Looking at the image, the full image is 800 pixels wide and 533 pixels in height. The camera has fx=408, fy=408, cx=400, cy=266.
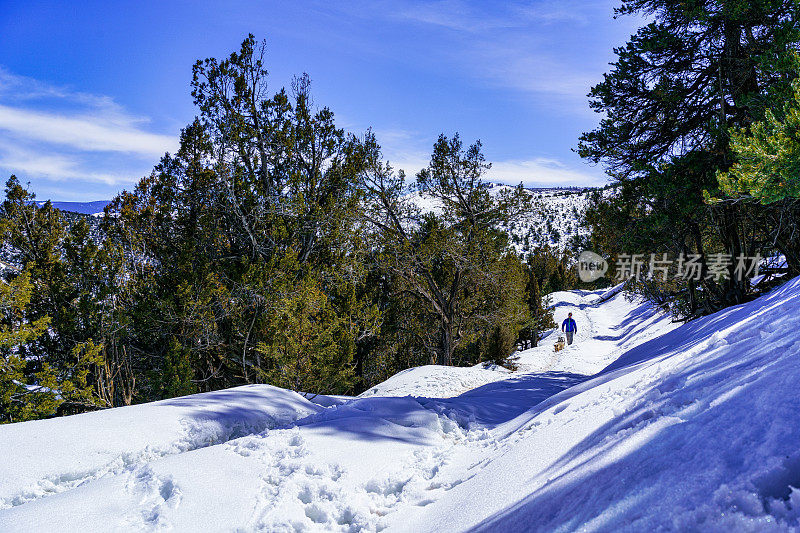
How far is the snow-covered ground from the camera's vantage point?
5.49 ft

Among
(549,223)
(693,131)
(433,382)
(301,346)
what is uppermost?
(549,223)

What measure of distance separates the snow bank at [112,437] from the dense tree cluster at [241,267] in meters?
5.19

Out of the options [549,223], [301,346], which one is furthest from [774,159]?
[549,223]

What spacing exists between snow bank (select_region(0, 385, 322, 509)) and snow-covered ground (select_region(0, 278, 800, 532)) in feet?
0.06

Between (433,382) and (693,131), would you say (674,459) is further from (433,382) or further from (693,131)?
(693,131)

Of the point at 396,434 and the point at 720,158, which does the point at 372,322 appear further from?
the point at 720,158

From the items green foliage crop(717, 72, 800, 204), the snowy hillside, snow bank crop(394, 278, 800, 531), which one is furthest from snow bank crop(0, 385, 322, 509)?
the snowy hillside

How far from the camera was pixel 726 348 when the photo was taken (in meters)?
3.38

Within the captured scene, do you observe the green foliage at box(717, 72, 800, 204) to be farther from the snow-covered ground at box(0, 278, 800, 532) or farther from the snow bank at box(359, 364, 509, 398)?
the snow bank at box(359, 364, 509, 398)

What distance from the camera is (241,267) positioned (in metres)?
12.6

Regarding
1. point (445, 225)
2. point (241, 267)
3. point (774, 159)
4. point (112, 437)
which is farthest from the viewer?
point (445, 225)

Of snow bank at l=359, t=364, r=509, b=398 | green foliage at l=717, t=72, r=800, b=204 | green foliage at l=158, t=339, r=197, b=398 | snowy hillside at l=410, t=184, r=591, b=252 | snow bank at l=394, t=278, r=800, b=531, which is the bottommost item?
snow bank at l=359, t=364, r=509, b=398

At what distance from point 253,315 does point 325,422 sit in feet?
26.5

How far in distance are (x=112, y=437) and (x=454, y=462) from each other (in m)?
3.75
